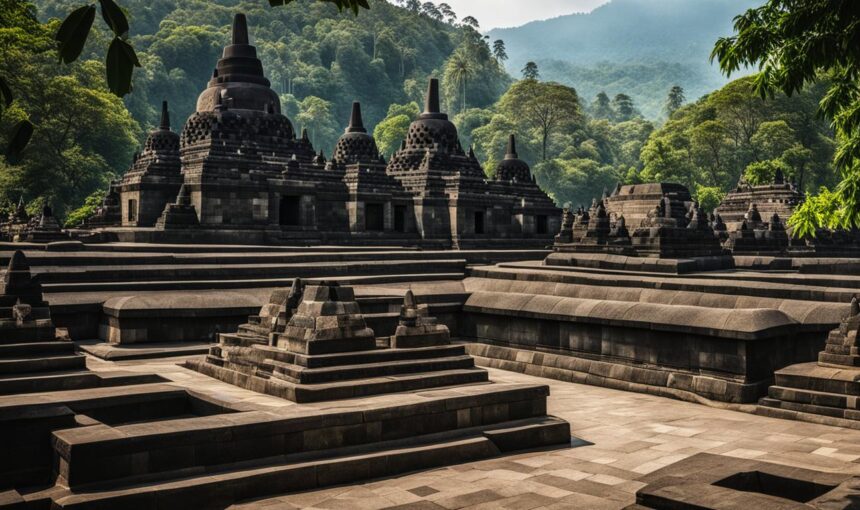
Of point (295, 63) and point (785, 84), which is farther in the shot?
point (295, 63)

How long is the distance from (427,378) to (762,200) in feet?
137

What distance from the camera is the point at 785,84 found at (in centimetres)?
848

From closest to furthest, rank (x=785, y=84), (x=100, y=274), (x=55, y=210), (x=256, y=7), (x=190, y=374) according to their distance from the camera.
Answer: (x=785, y=84) < (x=190, y=374) < (x=100, y=274) < (x=55, y=210) < (x=256, y=7)

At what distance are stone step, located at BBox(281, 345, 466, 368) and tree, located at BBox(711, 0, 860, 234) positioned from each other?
544 cm

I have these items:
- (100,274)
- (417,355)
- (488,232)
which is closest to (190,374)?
(417,355)

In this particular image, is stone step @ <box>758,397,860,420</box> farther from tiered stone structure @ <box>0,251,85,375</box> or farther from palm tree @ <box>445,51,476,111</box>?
palm tree @ <box>445,51,476,111</box>

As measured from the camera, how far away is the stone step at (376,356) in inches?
393

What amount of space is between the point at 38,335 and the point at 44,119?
1745 inches

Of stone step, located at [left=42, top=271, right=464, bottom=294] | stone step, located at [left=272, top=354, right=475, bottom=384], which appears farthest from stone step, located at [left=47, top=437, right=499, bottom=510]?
stone step, located at [left=42, top=271, right=464, bottom=294]

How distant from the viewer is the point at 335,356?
10156 mm

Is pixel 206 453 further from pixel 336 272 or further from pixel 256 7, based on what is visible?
pixel 256 7

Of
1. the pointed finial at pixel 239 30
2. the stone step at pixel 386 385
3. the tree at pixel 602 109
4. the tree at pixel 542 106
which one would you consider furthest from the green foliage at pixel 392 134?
the stone step at pixel 386 385

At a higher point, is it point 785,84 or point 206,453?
point 785,84

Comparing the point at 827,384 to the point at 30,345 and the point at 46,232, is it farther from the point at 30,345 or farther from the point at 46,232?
the point at 46,232
